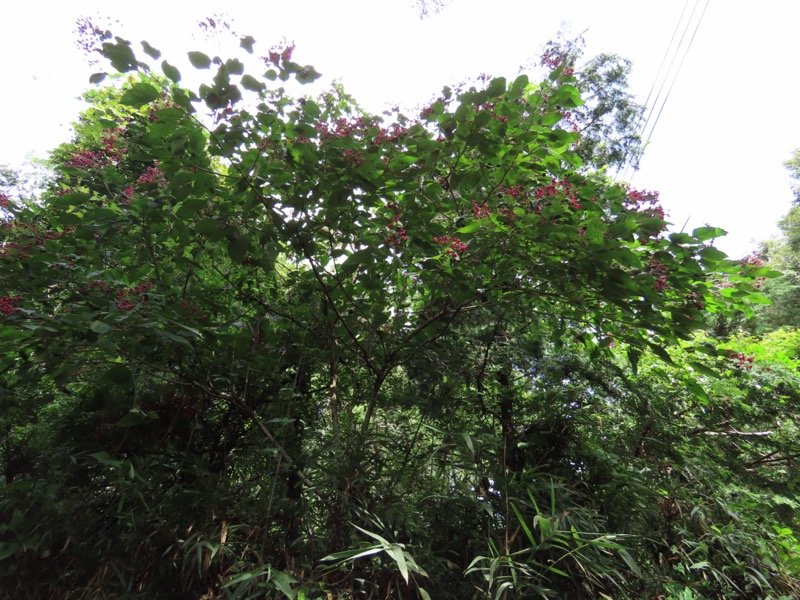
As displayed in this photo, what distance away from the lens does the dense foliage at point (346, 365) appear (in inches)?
56.3

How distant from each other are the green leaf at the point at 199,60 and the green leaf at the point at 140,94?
0.54ft

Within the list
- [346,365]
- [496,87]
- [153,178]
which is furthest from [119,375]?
[496,87]

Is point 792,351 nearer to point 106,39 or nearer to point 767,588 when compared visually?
point 767,588

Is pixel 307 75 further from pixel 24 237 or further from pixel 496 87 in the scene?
pixel 24 237

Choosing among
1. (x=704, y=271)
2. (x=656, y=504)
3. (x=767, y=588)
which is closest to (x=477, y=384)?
(x=656, y=504)

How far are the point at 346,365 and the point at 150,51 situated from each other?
1663 mm

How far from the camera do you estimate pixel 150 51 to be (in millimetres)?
1338

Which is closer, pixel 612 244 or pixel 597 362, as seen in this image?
pixel 612 244

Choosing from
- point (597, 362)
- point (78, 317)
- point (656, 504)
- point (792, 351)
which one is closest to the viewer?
point (78, 317)

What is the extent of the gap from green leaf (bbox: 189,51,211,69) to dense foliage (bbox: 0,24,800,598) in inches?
1.8

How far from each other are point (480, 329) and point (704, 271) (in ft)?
4.07

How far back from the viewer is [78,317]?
1.27 metres

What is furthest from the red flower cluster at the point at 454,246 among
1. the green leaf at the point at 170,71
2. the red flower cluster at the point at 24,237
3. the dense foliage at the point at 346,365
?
the red flower cluster at the point at 24,237

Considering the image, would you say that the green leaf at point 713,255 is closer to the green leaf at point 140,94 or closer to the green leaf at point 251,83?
the green leaf at point 251,83
